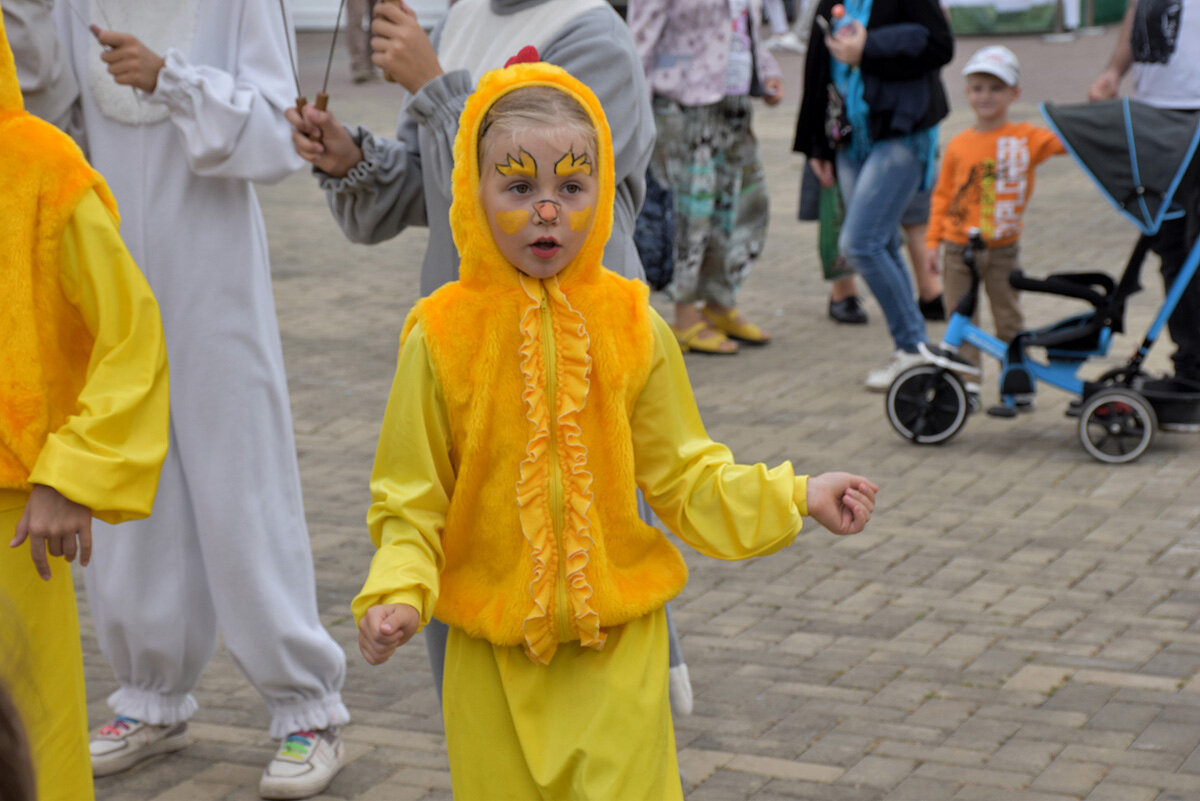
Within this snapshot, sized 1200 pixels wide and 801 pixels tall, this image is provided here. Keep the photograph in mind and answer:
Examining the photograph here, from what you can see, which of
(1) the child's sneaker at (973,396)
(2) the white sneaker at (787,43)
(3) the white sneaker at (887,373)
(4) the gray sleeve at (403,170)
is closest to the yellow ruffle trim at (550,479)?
(4) the gray sleeve at (403,170)

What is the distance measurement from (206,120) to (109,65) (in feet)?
0.78

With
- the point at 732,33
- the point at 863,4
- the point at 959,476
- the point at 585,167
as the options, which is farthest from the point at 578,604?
the point at 732,33

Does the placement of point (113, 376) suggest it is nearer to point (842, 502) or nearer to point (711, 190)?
point (842, 502)

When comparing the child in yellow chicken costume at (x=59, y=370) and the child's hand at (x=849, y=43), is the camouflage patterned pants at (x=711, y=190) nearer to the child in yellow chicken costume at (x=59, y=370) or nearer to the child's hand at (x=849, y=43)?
the child's hand at (x=849, y=43)

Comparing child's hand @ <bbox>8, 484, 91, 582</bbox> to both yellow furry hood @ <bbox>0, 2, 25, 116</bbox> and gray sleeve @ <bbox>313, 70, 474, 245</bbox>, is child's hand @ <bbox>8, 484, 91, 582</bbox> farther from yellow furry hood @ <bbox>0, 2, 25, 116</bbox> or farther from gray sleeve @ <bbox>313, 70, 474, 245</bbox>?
gray sleeve @ <bbox>313, 70, 474, 245</bbox>

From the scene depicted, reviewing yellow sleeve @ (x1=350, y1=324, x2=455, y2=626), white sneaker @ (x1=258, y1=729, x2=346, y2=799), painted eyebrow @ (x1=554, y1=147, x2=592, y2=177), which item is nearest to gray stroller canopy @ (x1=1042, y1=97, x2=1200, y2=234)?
white sneaker @ (x1=258, y1=729, x2=346, y2=799)

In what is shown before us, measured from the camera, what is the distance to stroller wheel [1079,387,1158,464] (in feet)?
21.2

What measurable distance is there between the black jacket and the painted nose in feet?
16.6

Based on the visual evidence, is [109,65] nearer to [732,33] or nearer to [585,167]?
[585,167]

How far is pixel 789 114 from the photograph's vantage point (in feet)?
58.2

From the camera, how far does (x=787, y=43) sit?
24.8 meters

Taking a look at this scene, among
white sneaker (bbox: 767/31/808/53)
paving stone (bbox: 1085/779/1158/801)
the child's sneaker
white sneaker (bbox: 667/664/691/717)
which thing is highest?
white sneaker (bbox: 667/664/691/717)

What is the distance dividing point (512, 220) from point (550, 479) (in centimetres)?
43

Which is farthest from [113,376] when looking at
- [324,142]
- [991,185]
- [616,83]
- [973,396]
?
[991,185]
